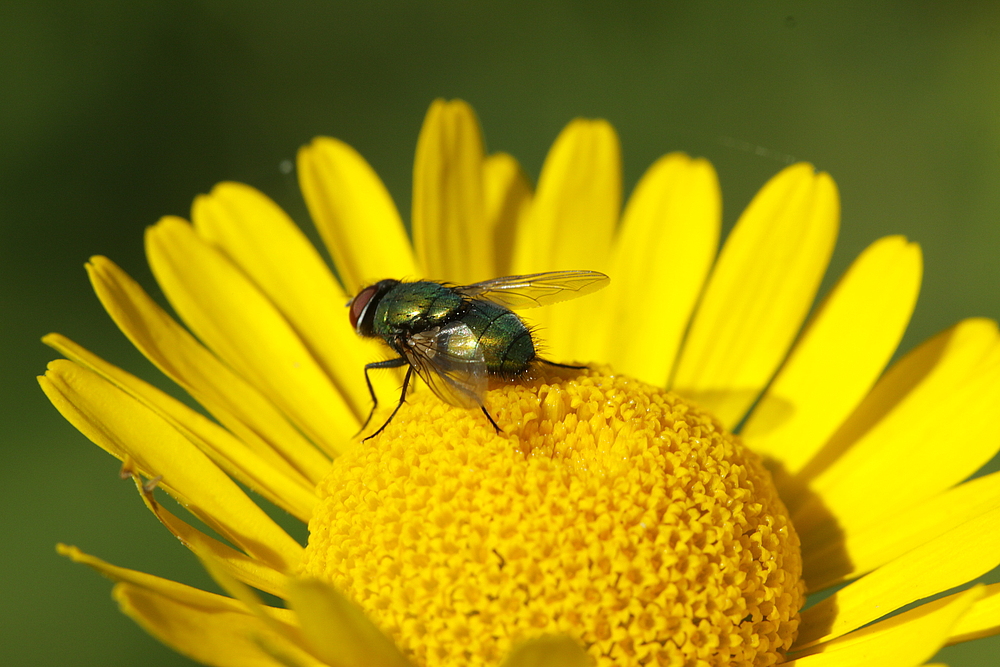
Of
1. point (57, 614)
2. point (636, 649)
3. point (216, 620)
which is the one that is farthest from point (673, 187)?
point (57, 614)

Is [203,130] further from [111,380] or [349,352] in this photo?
[111,380]

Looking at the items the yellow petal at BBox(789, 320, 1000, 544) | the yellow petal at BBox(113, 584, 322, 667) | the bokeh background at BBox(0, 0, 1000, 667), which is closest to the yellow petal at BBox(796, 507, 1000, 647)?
the yellow petal at BBox(789, 320, 1000, 544)

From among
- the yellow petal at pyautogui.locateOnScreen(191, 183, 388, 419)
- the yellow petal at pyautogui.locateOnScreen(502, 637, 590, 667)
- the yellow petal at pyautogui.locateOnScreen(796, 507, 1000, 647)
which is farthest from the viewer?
the yellow petal at pyautogui.locateOnScreen(191, 183, 388, 419)

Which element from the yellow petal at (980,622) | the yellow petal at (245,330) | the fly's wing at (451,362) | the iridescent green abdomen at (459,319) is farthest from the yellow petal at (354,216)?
the yellow petal at (980,622)

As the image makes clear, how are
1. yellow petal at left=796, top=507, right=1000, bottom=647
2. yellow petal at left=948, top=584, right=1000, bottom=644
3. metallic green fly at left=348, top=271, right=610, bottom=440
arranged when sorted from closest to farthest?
yellow petal at left=948, top=584, right=1000, bottom=644 < yellow petal at left=796, top=507, right=1000, bottom=647 < metallic green fly at left=348, top=271, right=610, bottom=440

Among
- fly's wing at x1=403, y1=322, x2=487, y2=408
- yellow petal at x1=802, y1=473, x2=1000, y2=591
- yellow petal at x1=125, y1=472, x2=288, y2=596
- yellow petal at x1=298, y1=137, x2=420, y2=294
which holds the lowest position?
yellow petal at x1=802, y1=473, x2=1000, y2=591

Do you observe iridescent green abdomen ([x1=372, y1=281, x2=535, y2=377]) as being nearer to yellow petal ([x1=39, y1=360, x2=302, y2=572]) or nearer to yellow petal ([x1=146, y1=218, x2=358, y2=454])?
yellow petal ([x1=146, y1=218, x2=358, y2=454])
